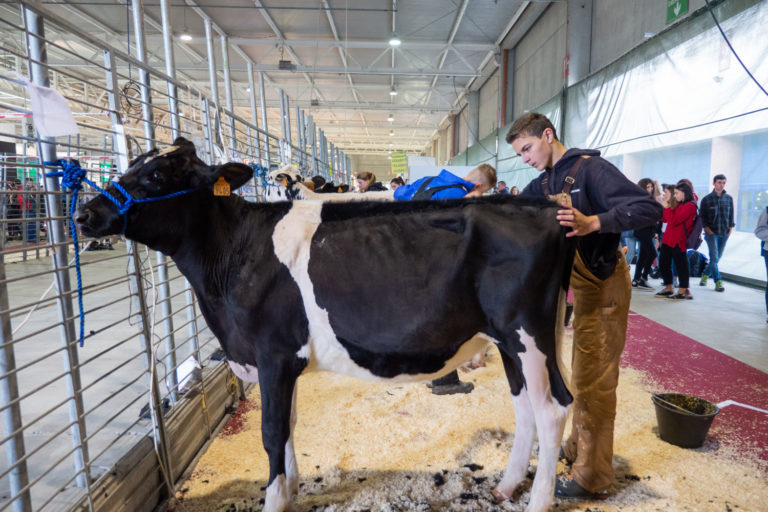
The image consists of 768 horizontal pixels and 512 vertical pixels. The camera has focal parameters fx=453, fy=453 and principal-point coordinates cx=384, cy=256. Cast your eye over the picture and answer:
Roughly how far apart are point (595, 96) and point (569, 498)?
8.78 meters

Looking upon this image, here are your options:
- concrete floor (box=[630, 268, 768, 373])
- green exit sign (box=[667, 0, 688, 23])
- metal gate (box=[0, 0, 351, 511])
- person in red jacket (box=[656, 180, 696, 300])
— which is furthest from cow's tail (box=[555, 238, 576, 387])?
green exit sign (box=[667, 0, 688, 23])

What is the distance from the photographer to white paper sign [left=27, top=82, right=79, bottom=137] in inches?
66.0

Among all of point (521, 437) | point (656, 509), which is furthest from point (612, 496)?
point (521, 437)

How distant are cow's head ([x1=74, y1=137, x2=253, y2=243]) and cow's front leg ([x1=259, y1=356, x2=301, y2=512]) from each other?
863 millimetres

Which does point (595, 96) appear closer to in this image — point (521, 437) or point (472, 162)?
point (521, 437)

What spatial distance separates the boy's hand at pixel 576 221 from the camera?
2.00m

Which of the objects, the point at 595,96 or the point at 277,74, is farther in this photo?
the point at 277,74

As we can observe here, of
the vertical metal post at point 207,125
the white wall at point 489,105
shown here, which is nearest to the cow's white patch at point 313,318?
the vertical metal post at point 207,125

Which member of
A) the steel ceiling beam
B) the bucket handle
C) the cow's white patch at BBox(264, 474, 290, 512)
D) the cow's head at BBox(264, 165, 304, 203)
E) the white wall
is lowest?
the cow's white patch at BBox(264, 474, 290, 512)

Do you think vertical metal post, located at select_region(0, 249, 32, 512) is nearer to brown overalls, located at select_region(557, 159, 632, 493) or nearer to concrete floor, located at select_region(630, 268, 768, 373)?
brown overalls, located at select_region(557, 159, 632, 493)

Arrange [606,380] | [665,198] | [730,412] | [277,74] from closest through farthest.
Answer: [606,380], [730,412], [665,198], [277,74]

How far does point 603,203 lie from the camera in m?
2.14

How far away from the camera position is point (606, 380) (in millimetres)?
2381

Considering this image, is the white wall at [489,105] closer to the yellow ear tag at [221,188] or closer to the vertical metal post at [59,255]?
the yellow ear tag at [221,188]
